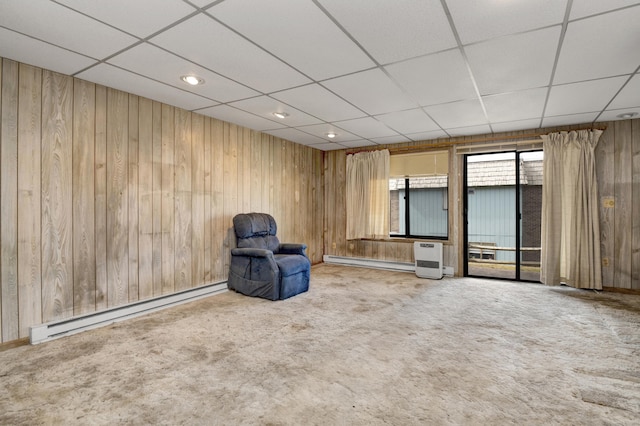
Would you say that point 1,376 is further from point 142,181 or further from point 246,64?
point 246,64

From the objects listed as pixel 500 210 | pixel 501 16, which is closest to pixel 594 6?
pixel 501 16

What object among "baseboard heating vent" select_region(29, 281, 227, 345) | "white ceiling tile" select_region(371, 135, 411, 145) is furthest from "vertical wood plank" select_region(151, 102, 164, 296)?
"white ceiling tile" select_region(371, 135, 411, 145)

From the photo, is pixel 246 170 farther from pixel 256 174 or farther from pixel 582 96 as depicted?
pixel 582 96

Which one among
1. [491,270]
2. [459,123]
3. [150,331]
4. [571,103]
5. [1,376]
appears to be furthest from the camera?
[491,270]

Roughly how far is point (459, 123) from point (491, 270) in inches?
134

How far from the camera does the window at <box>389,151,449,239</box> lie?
5.67 meters

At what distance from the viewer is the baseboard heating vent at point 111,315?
2707 millimetres

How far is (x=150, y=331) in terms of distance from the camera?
9.68 ft

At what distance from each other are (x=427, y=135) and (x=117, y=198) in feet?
14.9

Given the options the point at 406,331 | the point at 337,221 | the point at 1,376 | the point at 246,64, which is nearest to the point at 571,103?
the point at 406,331

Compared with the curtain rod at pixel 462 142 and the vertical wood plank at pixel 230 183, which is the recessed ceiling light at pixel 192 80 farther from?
the curtain rod at pixel 462 142

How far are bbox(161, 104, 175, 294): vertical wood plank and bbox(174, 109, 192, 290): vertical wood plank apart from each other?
0.05m

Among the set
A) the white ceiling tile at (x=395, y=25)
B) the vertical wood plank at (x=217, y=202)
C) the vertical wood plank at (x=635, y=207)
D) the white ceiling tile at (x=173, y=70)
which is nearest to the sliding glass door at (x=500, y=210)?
the vertical wood plank at (x=635, y=207)

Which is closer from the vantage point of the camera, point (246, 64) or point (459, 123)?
point (246, 64)
